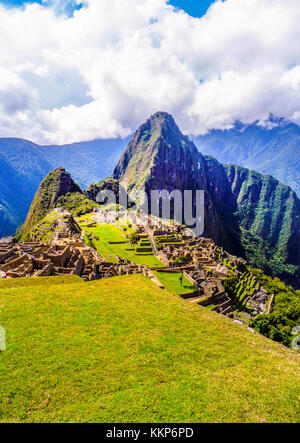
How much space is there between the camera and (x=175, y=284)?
3472 cm

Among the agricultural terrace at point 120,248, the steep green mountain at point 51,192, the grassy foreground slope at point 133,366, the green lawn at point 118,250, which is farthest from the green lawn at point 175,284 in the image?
the steep green mountain at point 51,192

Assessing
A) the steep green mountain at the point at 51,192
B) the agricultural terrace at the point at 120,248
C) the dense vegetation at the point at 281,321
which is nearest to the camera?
the dense vegetation at the point at 281,321

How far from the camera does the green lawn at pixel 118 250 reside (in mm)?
49619

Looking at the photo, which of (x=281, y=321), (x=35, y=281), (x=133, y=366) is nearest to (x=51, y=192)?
(x=35, y=281)

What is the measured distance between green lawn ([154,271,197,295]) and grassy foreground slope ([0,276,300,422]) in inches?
732

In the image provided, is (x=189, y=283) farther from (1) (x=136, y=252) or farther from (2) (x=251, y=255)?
(2) (x=251, y=255)

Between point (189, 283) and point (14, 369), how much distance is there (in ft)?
101

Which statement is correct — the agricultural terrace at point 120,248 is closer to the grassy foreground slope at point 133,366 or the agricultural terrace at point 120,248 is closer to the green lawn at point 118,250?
the green lawn at point 118,250

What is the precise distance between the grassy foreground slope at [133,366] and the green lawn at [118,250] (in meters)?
33.8

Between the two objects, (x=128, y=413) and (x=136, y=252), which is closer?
(x=128, y=413)

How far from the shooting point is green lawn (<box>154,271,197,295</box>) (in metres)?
32.2

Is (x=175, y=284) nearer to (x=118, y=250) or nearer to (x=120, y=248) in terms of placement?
(x=118, y=250)
